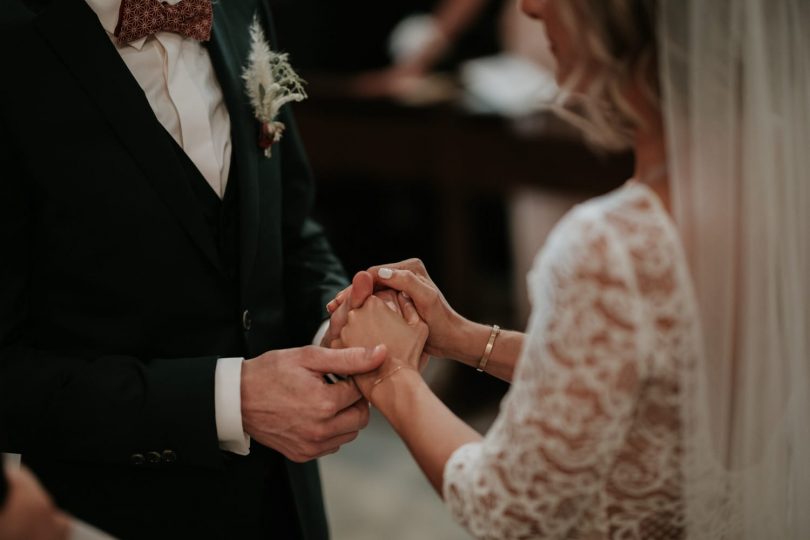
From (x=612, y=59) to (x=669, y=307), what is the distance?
0.34 meters

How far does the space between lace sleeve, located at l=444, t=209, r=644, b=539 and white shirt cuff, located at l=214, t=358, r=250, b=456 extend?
1.41 ft

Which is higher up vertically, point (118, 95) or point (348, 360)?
point (118, 95)

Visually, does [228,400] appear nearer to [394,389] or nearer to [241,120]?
[394,389]

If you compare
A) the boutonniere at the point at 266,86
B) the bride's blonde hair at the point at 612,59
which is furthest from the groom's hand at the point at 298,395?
the bride's blonde hair at the point at 612,59

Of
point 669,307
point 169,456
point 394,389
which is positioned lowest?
point 169,456

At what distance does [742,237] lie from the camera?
4.15 feet

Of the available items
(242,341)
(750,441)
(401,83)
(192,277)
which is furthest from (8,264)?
(401,83)

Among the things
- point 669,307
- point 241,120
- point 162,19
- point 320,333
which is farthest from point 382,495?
point 669,307

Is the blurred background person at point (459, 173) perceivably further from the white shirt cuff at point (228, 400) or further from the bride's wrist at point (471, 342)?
the white shirt cuff at point (228, 400)

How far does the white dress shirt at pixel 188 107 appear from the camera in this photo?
1.51 meters

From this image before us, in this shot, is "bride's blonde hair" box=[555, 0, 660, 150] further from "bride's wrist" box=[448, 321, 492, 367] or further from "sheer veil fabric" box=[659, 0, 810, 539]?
"bride's wrist" box=[448, 321, 492, 367]

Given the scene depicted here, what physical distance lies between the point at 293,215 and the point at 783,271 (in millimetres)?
925

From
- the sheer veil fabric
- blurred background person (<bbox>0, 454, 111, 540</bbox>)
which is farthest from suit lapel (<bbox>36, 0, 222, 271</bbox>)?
the sheer veil fabric

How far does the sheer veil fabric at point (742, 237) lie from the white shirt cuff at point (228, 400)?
0.70 meters
